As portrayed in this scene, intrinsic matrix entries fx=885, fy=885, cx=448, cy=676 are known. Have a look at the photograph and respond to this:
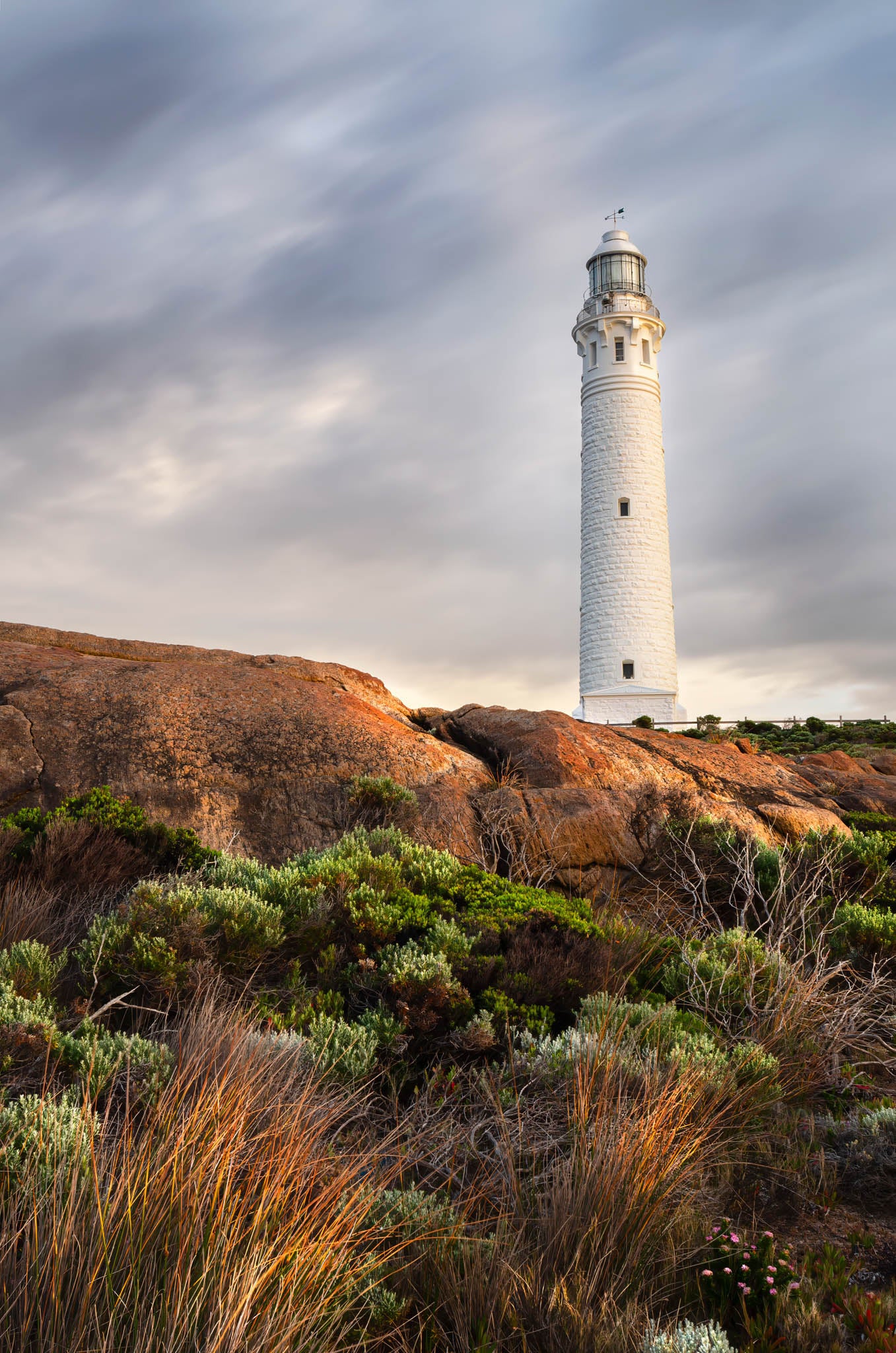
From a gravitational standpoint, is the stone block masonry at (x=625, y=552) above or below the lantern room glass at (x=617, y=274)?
below

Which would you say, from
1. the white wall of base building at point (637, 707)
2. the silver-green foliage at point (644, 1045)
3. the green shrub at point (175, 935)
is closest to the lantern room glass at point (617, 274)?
the white wall of base building at point (637, 707)

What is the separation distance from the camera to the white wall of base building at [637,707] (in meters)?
31.0

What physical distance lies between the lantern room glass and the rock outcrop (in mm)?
29020

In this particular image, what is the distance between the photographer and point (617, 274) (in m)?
34.6

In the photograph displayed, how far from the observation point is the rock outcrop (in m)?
7.83

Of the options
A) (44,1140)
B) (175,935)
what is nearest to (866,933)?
(175,935)

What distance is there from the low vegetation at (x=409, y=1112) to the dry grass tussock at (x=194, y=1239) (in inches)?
0.6

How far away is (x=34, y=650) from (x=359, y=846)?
16.5 feet

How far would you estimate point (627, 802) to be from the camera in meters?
8.77

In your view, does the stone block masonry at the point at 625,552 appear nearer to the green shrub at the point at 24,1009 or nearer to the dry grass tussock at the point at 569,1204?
the dry grass tussock at the point at 569,1204

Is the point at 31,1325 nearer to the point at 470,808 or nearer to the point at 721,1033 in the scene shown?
the point at 721,1033

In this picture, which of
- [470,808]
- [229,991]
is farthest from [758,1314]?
[470,808]

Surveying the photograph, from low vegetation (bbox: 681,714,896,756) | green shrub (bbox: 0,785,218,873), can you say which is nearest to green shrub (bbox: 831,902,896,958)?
green shrub (bbox: 0,785,218,873)

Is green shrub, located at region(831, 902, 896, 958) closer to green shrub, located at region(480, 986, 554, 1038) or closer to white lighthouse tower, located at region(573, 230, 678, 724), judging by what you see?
green shrub, located at region(480, 986, 554, 1038)
